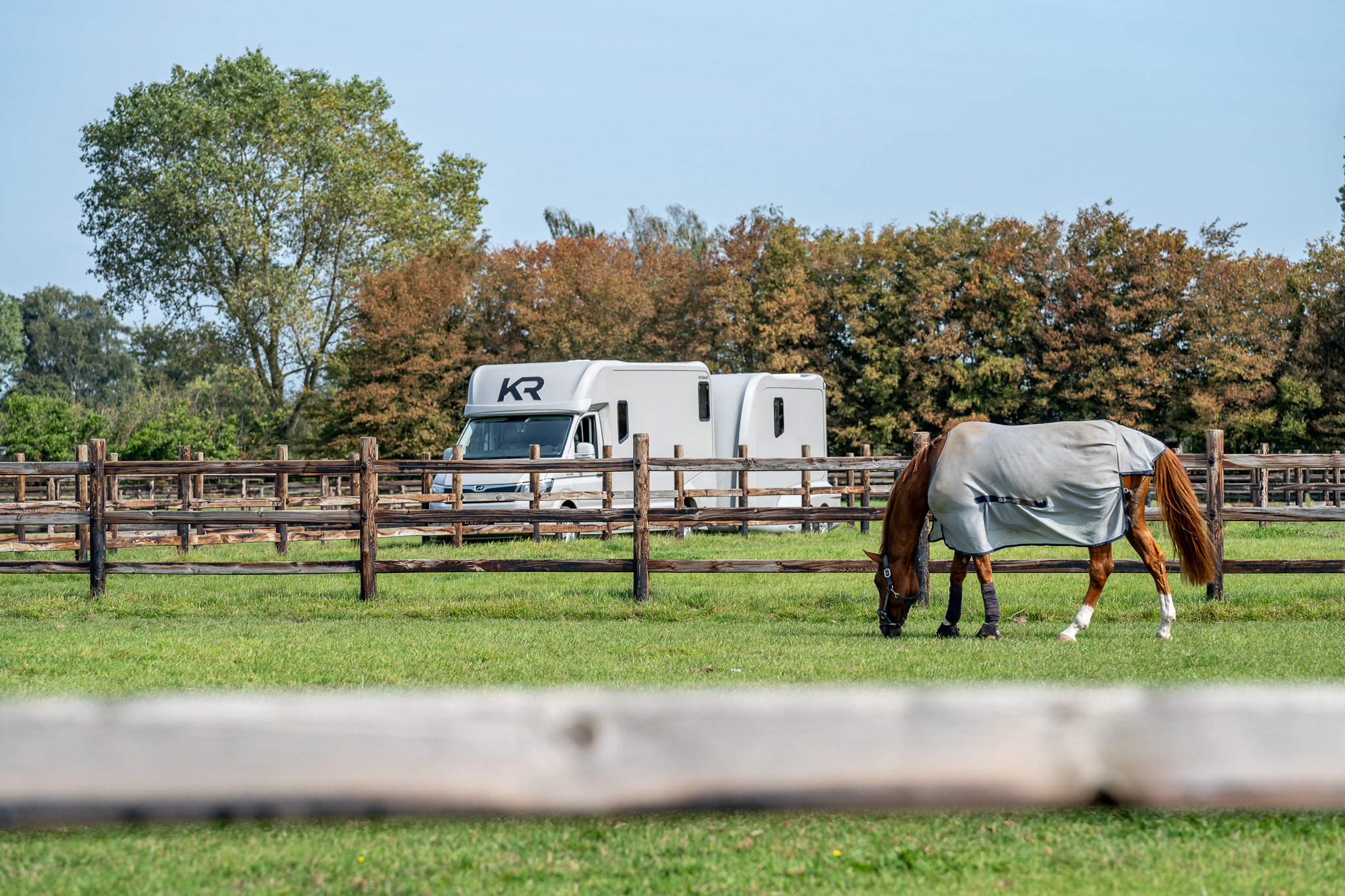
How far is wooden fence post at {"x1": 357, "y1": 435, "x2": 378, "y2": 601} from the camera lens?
12.1 metres

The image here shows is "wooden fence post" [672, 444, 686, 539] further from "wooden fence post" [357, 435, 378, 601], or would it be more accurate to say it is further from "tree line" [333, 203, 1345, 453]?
"tree line" [333, 203, 1345, 453]

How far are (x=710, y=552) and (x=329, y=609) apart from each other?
677 centimetres

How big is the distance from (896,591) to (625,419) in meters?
12.7

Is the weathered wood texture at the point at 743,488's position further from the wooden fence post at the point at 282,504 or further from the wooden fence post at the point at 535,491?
the wooden fence post at the point at 282,504

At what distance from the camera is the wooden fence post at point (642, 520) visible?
1179 centimetres

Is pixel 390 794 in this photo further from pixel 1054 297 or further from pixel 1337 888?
pixel 1054 297

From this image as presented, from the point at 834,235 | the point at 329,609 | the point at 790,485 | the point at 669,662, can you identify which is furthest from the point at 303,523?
the point at 834,235

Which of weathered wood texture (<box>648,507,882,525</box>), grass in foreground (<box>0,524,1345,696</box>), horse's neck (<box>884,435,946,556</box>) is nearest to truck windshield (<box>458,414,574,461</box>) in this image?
grass in foreground (<box>0,524,1345,696</box>)

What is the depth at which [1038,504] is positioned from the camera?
8.98 meters

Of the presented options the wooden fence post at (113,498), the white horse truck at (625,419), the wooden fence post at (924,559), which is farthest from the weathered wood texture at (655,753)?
the white horse truck at (625,419)

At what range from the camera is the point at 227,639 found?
927 cm

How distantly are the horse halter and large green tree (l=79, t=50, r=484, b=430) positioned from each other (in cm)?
3691

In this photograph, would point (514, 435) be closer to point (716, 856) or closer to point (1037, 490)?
point (1037, 490)

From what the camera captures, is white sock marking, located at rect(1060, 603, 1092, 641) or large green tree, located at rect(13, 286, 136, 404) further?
large green tree, located at rect(13, 286, 136, 404)
